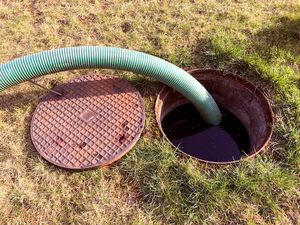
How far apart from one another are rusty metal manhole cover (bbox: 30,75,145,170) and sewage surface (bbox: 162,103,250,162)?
0.64 m

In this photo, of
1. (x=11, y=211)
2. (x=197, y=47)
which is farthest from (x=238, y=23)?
(x=11, y=211)

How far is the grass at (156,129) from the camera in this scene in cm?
274

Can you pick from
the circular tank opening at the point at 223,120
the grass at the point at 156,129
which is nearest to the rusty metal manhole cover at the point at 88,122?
the grass at the point at 156,129

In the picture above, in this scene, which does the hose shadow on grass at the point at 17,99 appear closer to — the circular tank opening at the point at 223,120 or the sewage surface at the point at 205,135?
the circular tank opening at the point at 223,120

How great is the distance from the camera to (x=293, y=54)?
3645 mm

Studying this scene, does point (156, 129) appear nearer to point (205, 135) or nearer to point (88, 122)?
point (88, 122)

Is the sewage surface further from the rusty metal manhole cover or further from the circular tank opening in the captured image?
the rusty metal manhole cover

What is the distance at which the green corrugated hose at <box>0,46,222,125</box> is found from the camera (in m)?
3.05

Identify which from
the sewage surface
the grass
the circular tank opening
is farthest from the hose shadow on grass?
the sewage surface

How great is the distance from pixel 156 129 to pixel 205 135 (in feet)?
2.43

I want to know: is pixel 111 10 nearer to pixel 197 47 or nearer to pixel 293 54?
pixel 197 47

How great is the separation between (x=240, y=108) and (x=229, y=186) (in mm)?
1019

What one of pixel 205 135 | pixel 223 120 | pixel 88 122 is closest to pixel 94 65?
pixel 88 122

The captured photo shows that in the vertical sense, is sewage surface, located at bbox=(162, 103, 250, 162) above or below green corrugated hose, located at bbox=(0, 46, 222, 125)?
below
